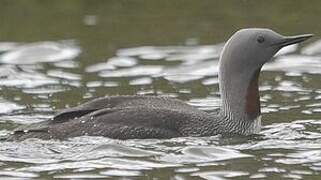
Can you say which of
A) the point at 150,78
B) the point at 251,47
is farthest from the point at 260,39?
the point at 150,78

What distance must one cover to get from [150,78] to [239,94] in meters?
3.58

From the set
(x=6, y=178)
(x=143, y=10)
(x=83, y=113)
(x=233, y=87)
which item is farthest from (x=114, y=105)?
(x=143, y=10)

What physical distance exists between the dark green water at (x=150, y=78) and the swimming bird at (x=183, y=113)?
5.4 inches

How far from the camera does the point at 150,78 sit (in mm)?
15828

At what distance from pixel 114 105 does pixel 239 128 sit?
4.16 feet

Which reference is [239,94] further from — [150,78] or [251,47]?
[150,78]

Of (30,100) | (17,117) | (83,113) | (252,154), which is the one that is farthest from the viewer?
(30,100)

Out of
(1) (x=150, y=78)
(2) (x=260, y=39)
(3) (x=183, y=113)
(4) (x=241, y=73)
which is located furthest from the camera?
(1) (x=150, y=78)

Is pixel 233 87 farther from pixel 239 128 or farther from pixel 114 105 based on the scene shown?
pixel 114 105

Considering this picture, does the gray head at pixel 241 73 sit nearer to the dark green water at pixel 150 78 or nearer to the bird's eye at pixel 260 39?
A: the bird's eye at pixel 260 39

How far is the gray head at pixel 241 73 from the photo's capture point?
1232cm

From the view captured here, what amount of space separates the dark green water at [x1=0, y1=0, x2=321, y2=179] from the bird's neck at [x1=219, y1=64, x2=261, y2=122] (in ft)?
0.96

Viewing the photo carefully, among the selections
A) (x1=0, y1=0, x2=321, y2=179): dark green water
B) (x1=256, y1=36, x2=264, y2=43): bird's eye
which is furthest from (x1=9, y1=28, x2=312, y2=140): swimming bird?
(x1=0, y1=0, x2=321, y2=179): dark green water

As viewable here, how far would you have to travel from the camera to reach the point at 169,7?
1984 centimetres
